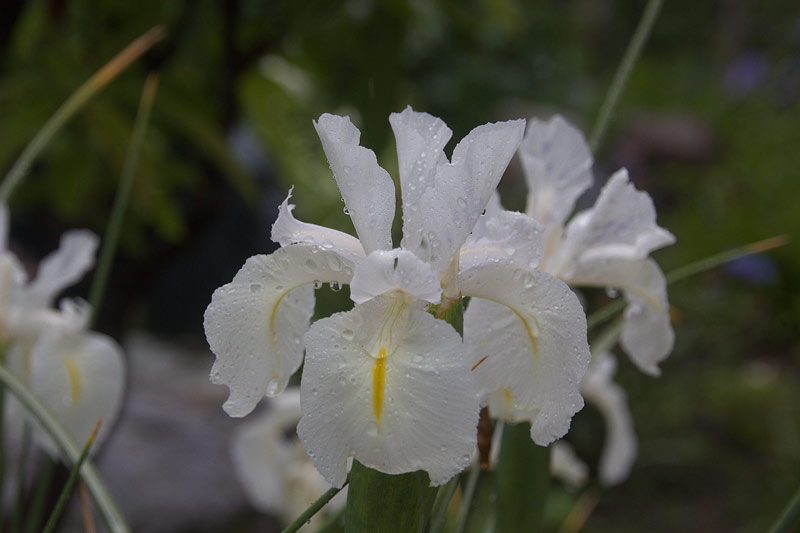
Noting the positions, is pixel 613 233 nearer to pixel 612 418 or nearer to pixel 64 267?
pixel 612 418

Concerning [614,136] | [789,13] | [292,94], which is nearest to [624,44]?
[789,13]

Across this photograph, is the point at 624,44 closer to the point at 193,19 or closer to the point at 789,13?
the point at 789,13

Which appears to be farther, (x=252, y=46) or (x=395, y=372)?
(x=252, y=46)

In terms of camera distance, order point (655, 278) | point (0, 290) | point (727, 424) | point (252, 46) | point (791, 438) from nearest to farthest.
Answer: point (655, 278), point (0, 290), point (252, 46), point (791, 438), point (727, 424)

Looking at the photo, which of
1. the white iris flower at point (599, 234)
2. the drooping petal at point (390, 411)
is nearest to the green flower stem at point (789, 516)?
the white iris flower at point (599, 234)

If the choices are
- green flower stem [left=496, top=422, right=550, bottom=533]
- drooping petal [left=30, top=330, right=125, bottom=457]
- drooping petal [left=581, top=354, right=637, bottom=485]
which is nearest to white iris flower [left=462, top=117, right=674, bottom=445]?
green flower stem [left=496, top=422, right=550, bottom=533]
